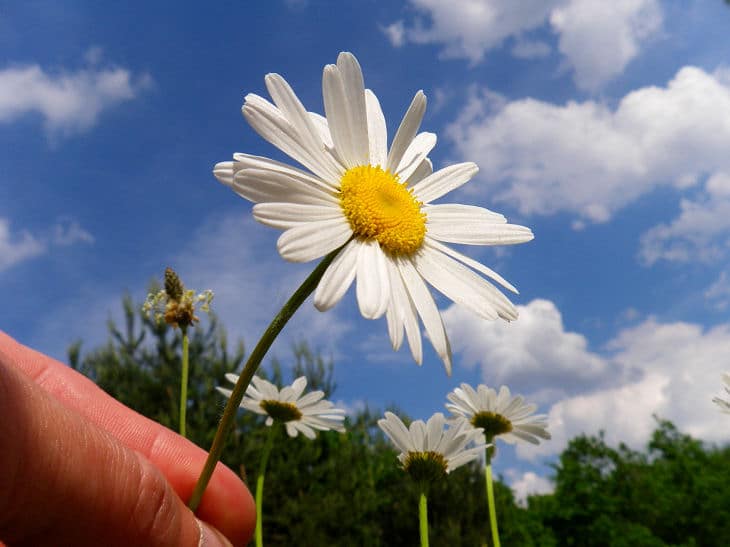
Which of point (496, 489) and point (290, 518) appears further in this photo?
point (496, 489)

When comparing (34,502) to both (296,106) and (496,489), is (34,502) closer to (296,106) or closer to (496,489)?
(296,106)

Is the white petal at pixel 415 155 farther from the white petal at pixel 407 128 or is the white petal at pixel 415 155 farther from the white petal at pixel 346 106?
the white petal at pixel 346 106

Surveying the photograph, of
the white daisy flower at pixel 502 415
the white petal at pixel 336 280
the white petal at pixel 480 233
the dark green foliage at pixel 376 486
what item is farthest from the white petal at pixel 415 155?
the dark green foliage at pixel 376 486

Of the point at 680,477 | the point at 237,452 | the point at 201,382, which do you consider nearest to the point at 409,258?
the point at 237,452

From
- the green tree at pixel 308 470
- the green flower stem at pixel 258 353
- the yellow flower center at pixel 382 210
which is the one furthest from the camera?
the green tree at pixel 308 470

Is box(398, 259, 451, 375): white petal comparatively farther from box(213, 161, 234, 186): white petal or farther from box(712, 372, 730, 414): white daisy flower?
box(712, 372, 730, 414): white daisy flower
